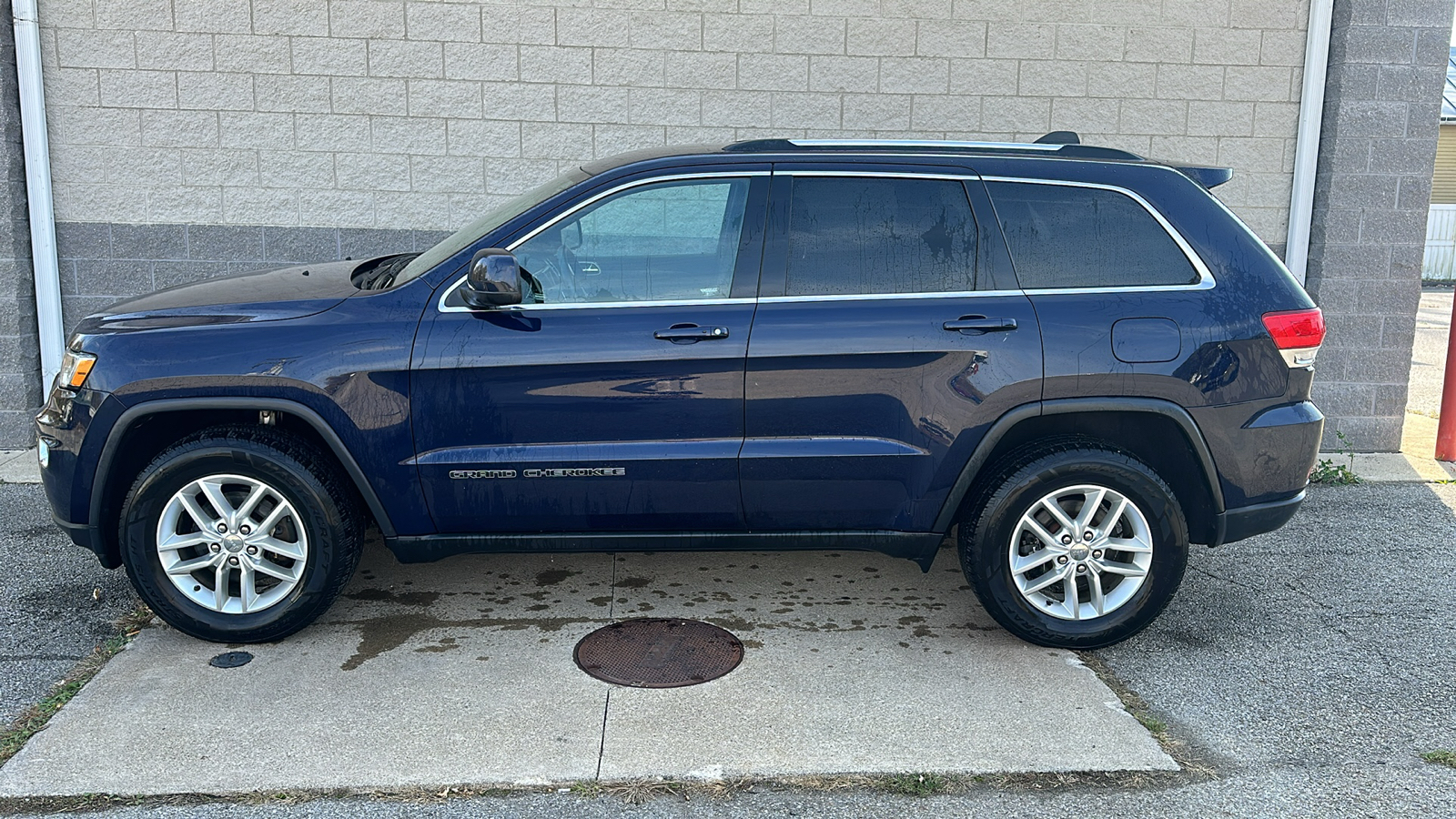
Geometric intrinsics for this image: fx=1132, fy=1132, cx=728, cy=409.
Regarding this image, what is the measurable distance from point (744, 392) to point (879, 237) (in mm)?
791

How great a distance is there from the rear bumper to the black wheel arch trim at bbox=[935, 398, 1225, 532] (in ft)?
0.62

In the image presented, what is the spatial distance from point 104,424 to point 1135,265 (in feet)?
12.7

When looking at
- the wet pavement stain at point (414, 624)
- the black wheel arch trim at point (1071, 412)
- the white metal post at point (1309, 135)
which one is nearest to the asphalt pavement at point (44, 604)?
the wet pavement stain at point (414, 624)

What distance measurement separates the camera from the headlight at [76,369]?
13.7ft

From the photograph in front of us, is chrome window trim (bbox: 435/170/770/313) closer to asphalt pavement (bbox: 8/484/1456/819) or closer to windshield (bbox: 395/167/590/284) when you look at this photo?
windshield (bbox: 395/167/590/284)

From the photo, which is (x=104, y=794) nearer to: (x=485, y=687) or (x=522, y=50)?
(x=485, y=687)

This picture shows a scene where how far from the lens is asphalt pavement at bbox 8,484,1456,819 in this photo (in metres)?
3.26

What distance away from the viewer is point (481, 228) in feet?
14.5

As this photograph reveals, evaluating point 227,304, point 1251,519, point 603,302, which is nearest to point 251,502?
point 227,304

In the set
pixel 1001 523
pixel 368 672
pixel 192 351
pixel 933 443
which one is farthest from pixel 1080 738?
pixel 192 351

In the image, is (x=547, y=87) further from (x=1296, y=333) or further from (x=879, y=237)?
(x=1296, y=333)

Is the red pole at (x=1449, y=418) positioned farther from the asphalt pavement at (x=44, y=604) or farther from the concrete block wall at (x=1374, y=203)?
the asphalt pavement at (x=44, y=604)

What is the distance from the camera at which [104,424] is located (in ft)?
13.6

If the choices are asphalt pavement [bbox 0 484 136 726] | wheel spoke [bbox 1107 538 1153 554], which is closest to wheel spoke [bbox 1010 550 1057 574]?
wheel spoke [bbox 1107 538 1153 554]
